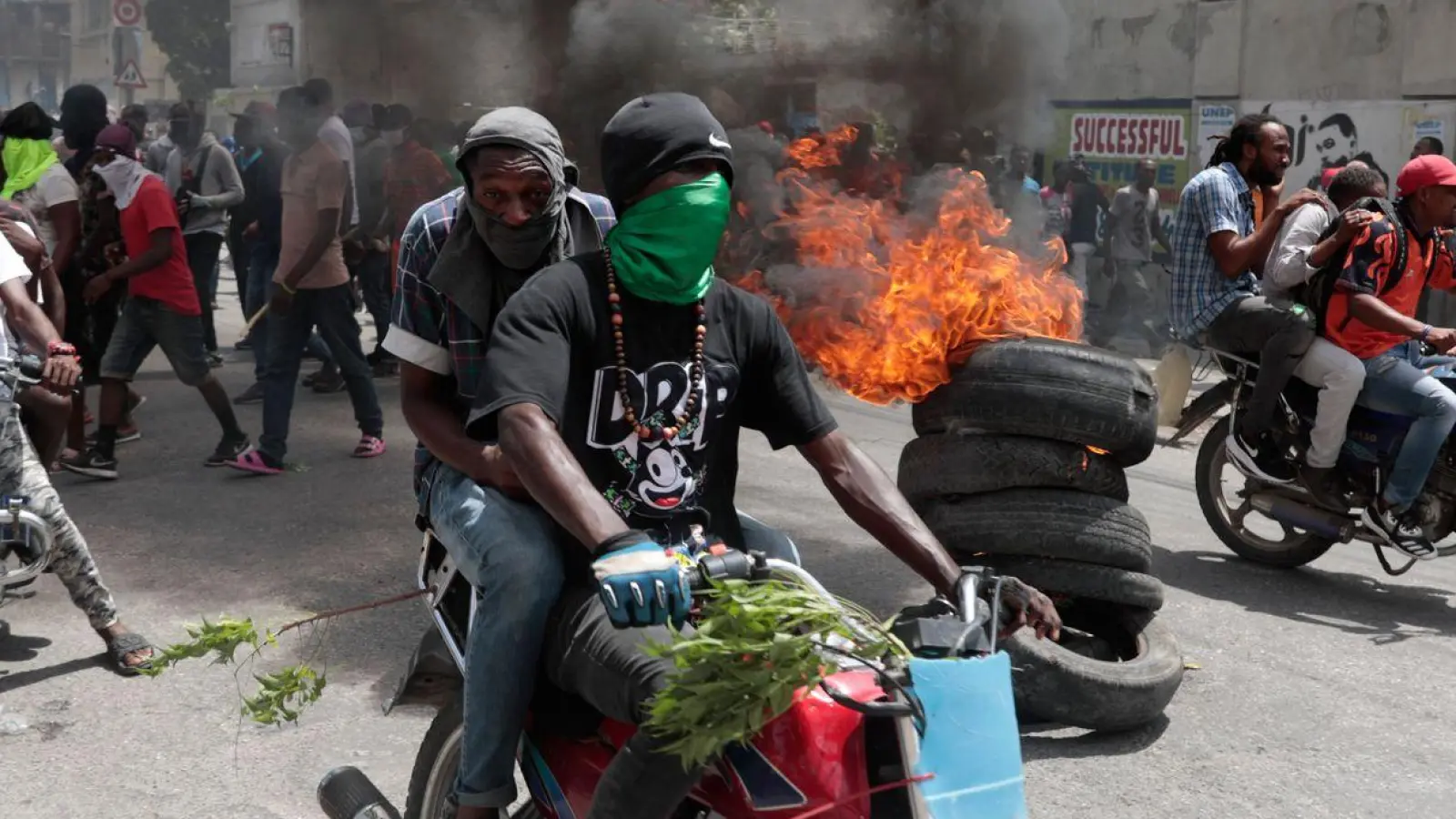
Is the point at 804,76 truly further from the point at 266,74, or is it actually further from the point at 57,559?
the point at 57,559

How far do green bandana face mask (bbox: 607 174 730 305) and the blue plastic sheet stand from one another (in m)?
1.03

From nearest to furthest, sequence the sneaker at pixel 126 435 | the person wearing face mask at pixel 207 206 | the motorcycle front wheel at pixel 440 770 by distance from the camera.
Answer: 1. the motorcycle front wheel at pixel 440 770
2. the sneaker at pixel 126 435
3. the person wearing face mask at pixel 207 206

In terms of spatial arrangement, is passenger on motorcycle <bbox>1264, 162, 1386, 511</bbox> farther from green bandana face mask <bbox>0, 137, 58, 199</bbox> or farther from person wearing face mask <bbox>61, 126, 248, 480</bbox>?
green bandana face mask <bbox>0, 137, 58, 199</bbox>

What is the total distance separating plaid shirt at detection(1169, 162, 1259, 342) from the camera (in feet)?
23.4

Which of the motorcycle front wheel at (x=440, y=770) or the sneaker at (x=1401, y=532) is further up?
the motorcycle front wheel at (x=440, y=770)

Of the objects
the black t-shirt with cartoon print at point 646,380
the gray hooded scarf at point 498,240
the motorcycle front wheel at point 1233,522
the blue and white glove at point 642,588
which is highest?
the gray hooded scarf at point 498,240

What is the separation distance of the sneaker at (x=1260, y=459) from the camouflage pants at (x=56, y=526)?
4812 mm

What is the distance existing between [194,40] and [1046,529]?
897 inches

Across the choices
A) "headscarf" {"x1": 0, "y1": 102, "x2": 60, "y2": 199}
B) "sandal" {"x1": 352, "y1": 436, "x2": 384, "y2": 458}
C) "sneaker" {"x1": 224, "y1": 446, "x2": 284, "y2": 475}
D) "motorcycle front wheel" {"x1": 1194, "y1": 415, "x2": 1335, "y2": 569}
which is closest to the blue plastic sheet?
"motorcycle front wheel" {"x1": 1194, "y1": 415, "x2": 1335, "y2": 569}

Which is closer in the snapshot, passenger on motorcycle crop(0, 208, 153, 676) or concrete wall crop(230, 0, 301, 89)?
passenger on motorcycle crop(0, 208, 153, 676)

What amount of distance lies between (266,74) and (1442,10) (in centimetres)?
1195

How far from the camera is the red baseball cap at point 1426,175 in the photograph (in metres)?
6.42

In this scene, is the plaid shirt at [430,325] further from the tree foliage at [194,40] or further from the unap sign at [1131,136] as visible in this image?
the unap sign at [1131,136]

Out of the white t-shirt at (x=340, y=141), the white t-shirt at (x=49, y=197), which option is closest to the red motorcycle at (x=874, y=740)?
the white t-shirt at (x=49, y=197)
